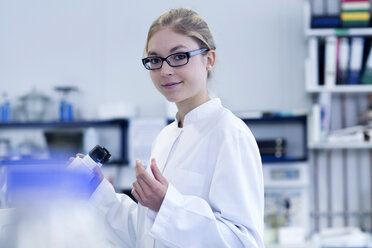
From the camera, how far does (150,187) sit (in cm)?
89

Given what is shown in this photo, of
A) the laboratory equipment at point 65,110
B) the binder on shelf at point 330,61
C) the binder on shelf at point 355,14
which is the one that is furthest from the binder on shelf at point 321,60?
the laboratory equipment at point 65,110

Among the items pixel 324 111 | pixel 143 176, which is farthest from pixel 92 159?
pixel 324 111

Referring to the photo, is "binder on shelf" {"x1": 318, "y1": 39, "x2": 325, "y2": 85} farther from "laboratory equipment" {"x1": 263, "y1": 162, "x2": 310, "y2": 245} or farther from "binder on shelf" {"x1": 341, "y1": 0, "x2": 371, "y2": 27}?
"laboratory equipment" {"x1": 263, "y1": 162, "x2": 310, "y2": 245}

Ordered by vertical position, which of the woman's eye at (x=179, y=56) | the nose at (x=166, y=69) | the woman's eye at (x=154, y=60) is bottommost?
the nose at (x=166, y=69)

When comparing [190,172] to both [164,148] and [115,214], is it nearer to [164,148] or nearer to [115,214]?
[164,148]

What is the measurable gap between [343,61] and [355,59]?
0.07 meters

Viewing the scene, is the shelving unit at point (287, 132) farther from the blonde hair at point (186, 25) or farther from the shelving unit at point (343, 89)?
the blonde hair at point (186, 25)

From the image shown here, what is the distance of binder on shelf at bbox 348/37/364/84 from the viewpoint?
293 cm

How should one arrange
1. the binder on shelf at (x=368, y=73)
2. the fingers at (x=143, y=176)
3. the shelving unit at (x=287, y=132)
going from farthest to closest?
the shelving unit at (x=287, y=132), the binder on shelf at (x=368, y=73), the fingers at (x=143, y=176)

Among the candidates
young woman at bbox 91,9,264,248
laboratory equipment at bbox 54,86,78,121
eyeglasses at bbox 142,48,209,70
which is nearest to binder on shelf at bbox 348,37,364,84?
laboratory equipment at bbox 54,86,78,121

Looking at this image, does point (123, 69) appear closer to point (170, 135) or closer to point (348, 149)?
point (348, 149)

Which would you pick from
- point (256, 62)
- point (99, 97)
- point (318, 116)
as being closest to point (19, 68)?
point (99, 97)

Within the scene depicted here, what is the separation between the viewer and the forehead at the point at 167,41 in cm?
102

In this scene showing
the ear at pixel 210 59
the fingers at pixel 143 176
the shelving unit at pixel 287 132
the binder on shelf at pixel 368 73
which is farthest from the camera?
the shelving unit at pixel 287 132
